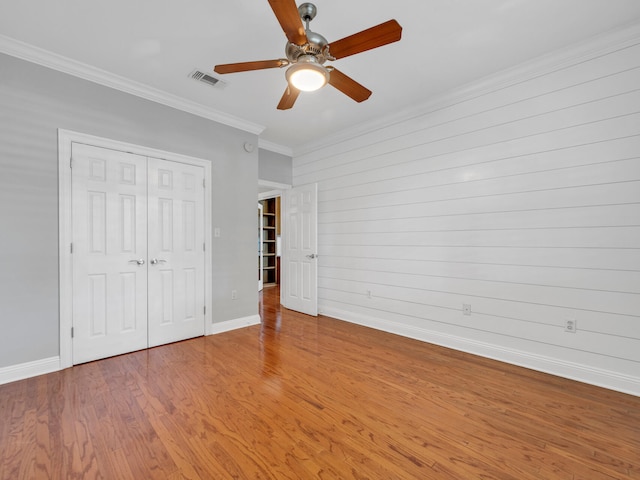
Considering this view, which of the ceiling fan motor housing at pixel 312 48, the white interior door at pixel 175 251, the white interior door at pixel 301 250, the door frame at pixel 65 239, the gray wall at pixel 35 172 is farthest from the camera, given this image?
the white interior door at pixel 301 250

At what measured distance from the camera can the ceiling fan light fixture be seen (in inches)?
74.5

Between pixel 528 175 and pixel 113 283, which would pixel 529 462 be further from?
pixel 113 283

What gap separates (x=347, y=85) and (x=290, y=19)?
27.8 inches

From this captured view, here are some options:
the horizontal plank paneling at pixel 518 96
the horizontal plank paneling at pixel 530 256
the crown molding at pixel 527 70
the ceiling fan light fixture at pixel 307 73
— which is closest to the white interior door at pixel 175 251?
the ceiling fan light fixture at pixel 307 73

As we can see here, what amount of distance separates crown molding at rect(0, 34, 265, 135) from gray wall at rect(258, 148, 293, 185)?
89 centimetres

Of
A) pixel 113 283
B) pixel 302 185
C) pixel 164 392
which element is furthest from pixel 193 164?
pixel 164 392

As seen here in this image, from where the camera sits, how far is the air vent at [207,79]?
293cm

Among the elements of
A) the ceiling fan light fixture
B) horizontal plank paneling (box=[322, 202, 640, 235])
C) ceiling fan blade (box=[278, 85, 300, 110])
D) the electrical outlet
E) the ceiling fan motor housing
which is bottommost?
the electrical outlet

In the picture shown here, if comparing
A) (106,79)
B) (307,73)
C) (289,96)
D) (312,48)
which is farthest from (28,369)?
(312,48)

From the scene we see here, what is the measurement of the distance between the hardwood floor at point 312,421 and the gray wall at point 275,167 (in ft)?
9.88

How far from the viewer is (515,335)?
9.39 feet

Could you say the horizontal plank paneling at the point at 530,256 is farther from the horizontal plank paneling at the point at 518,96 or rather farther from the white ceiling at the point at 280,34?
the white ceiling at the point at 280,34

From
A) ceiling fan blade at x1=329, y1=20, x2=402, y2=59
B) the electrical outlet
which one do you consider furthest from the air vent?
the electrical outlet

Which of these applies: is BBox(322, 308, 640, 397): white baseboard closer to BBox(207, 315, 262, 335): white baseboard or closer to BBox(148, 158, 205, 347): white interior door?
BBox(207, 315, 262, 335): white baseboard
